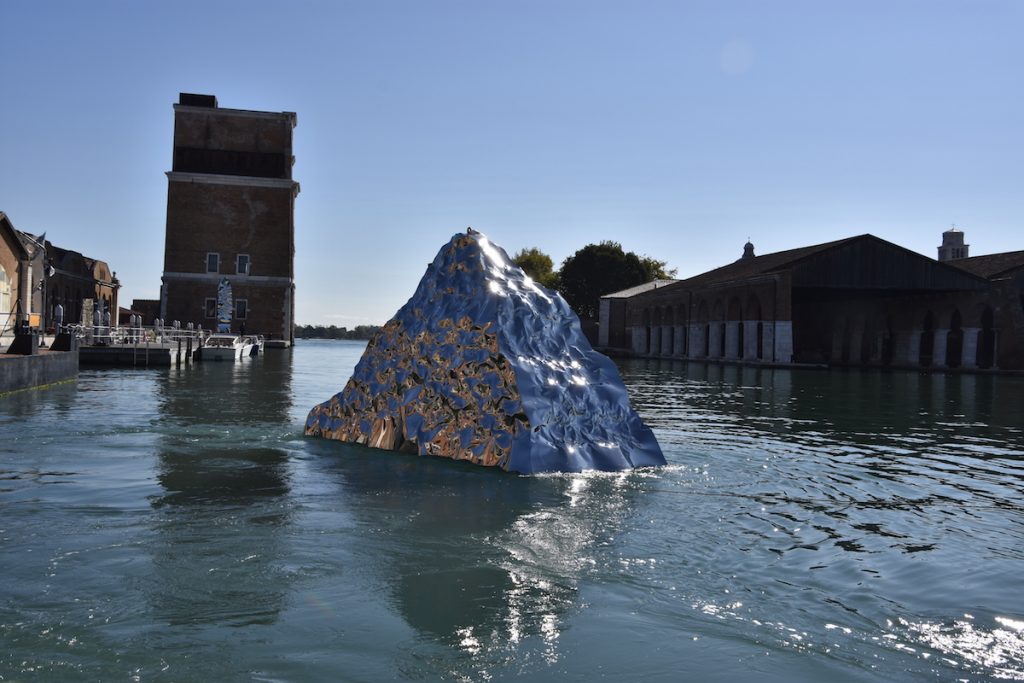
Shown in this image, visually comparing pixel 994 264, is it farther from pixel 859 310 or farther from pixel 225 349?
pixel 225 349

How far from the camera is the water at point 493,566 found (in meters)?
4.39

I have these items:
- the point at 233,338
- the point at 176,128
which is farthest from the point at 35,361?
the point at 176,128

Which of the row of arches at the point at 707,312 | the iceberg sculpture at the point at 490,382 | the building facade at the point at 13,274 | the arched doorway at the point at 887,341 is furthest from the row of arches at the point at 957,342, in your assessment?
the building facade at the point at 13,274

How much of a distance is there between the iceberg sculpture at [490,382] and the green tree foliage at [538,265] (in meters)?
86.5

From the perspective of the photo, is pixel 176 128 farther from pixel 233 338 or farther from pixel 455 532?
pixel 455 532

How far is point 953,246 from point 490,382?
→ 8310 centimetres

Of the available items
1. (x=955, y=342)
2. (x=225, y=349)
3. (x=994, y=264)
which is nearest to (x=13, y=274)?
(x=225, y=349)

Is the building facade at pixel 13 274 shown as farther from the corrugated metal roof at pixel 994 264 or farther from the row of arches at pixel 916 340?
the corrugated metal roof at pixel 994 264

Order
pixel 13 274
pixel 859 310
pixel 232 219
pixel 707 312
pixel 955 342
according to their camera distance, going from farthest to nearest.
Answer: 1. pixel 232 219
2. pixel 707 312
3. pixel 859 310
4. pixel 955 342
5. pixel 13 274

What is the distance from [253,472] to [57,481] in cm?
203

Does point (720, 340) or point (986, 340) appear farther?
point (720, 340)

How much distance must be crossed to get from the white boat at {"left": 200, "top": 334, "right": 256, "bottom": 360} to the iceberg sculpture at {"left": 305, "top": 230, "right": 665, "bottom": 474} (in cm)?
3271

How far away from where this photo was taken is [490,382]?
403 inches

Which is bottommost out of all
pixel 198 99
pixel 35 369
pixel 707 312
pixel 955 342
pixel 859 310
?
pixel 35 369
